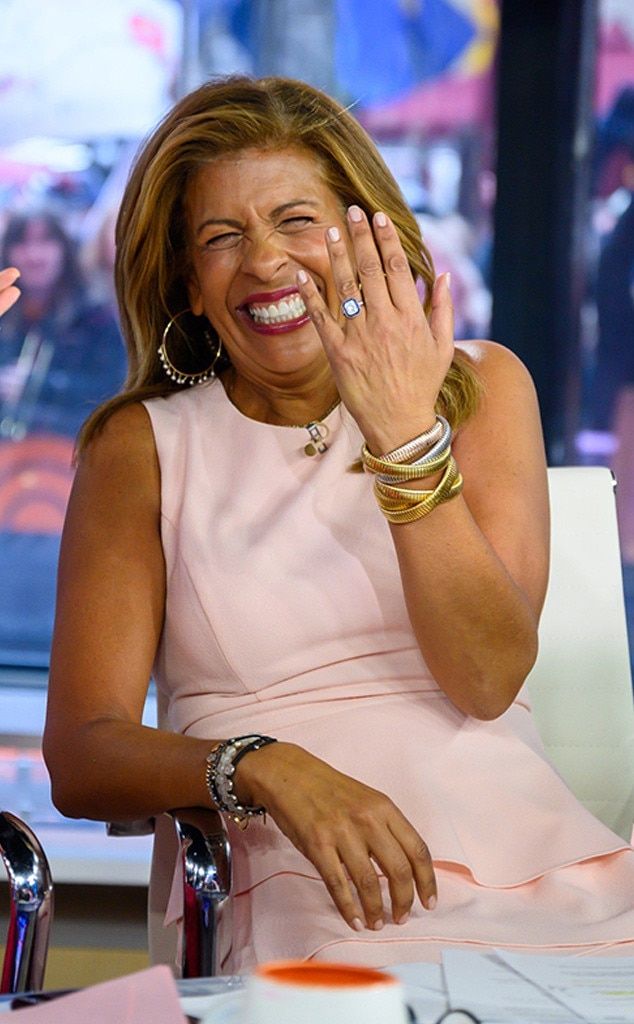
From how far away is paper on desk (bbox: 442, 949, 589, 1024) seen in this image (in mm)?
918

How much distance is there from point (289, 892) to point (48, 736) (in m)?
0.36

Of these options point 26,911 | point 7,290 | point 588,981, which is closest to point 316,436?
point 7,290

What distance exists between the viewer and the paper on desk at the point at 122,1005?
0.87 meters

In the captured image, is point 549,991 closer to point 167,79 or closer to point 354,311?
point 354,311

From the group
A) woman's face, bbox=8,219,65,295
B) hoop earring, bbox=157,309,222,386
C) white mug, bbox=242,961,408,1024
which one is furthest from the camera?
woman's face, bbox=8,219,65,295

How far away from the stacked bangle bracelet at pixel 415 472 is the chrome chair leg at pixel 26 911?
503mm

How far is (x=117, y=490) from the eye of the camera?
187cm

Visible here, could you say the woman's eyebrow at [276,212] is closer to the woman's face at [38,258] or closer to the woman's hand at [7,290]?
the woman's hand at [7,290]

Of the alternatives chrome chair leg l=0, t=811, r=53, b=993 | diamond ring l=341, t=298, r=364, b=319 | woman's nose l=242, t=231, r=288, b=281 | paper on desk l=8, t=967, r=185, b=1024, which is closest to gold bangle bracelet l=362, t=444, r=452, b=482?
diamond ring l=341, t=298, r=364, b=319

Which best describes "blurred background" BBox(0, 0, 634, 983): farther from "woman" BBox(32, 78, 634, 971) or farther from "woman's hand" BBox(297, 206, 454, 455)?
"woman's hand" BBox(297, 206, 454, 455)

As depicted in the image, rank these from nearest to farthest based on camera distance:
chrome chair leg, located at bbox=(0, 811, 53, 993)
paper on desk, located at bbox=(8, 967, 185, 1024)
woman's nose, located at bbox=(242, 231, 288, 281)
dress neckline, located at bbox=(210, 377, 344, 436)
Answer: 1. paper on desk, located at bbox=(8, 967, 185, 1024)
2. chrome chair leg, located at bbox=(0, 811, 53, 993)
3. woman's nose, located at bbox=(242, 231, 288, 281)
4. dress neckline, located at bbox=(210, 377, 344, 436)

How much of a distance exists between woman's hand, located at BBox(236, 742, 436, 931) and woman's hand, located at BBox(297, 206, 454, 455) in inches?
14.1

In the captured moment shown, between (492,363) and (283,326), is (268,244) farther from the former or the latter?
(492,363)

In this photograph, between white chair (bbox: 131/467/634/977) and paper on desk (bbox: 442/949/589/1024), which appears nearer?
paper on desk (bbox: 442/949/589/1024)
